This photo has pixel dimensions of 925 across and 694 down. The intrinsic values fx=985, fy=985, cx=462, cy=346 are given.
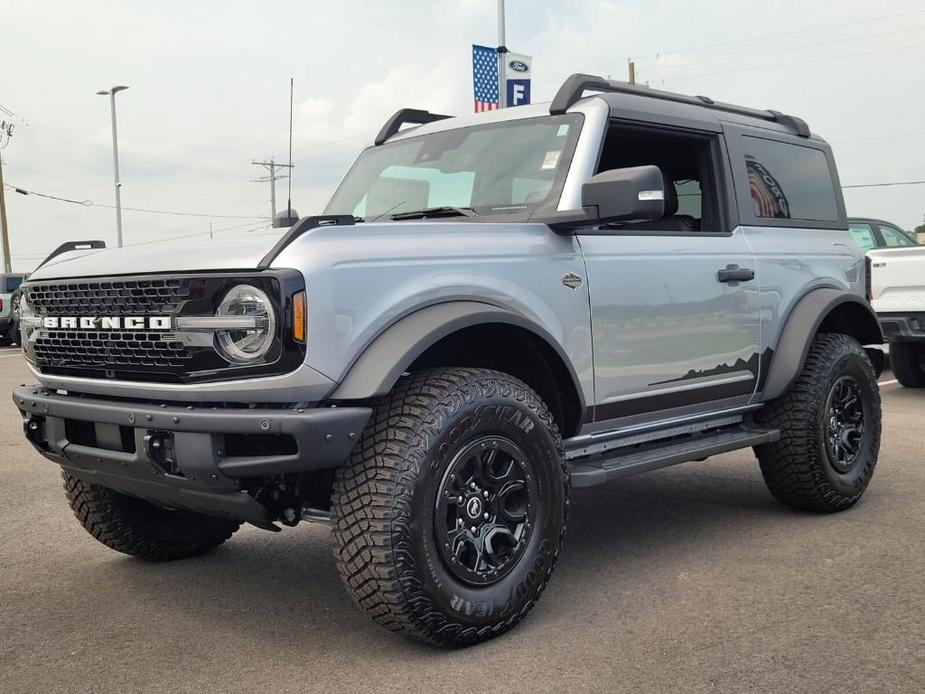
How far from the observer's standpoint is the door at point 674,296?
4.11 m

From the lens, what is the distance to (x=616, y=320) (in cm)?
411

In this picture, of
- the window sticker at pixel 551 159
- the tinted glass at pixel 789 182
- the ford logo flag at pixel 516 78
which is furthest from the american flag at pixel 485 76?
the window sticker at pixel 551 159

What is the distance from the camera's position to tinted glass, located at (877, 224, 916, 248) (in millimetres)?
12766

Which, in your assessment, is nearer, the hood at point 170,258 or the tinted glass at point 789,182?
the hood at point 170,258

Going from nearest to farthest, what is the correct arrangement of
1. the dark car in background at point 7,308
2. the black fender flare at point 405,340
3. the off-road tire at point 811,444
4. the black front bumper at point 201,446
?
the black front bumper at point 201,446
the black fender flare at point 405,340
the off-road tire at point 811,444
the dark car in background at point 7,308

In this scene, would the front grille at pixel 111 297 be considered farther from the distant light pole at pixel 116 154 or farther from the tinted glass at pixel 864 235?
the distant light pole at pixel 116 154

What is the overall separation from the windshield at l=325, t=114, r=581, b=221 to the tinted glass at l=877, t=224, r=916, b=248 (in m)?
9.56

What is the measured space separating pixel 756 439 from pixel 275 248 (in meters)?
2.76

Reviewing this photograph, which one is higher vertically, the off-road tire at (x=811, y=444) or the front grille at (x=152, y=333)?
the front grille at (x=152, y=333)

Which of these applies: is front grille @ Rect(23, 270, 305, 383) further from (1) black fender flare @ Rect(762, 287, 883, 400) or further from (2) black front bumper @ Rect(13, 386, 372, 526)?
(1) black fender flare @ Rect(762, 287, 883, 400)

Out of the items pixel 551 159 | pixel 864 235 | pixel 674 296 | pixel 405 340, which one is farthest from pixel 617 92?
pixel 864 235

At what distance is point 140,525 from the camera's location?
4363 millimetres

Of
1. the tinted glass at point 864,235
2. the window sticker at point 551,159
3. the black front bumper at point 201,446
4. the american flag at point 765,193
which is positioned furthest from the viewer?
the tinted glass at point 864,235

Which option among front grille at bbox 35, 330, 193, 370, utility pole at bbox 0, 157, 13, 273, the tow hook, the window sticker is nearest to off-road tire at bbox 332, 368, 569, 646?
front grille at bbox 35, 330, 193, 370
